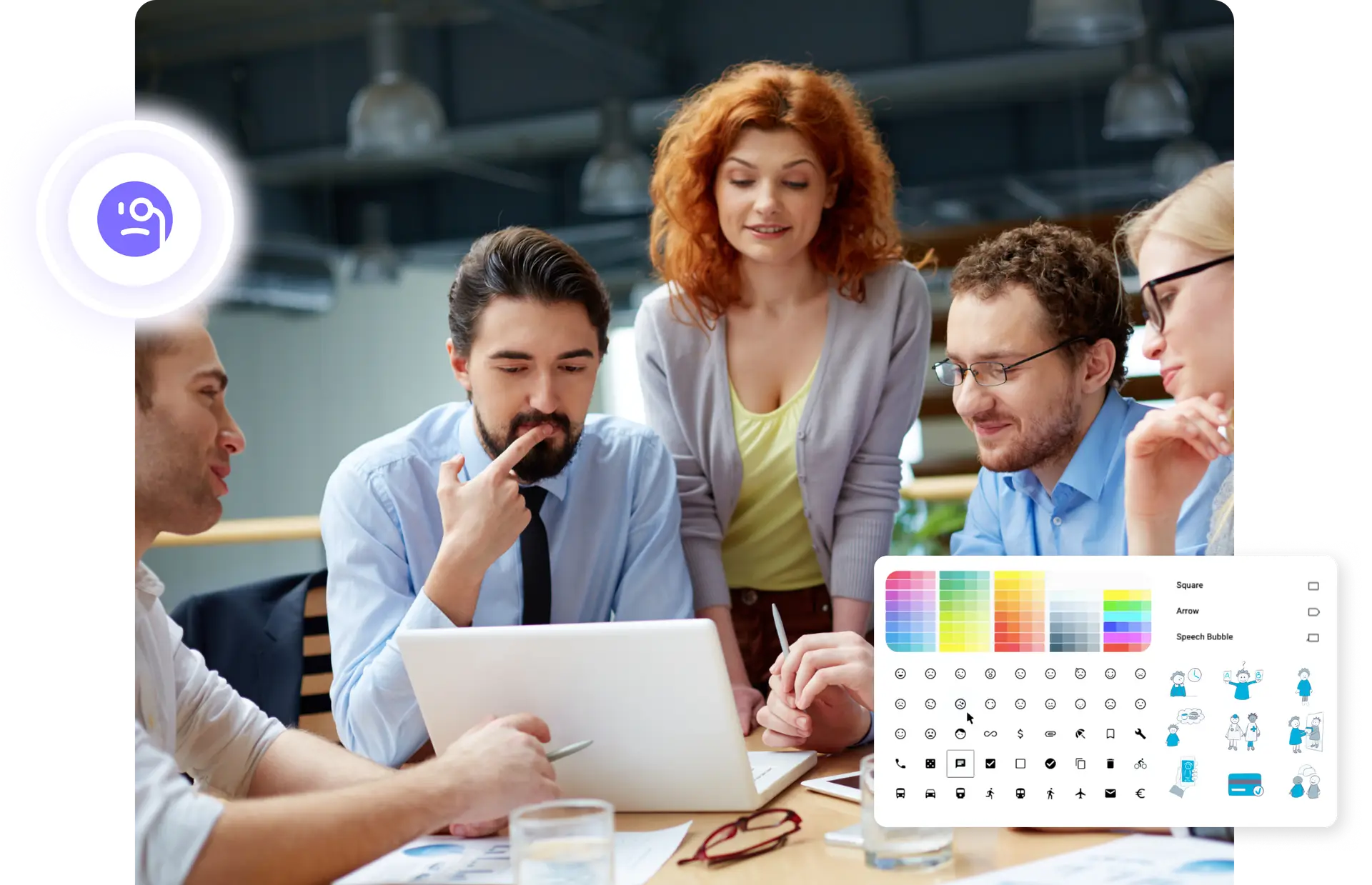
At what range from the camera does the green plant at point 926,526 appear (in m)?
1.78

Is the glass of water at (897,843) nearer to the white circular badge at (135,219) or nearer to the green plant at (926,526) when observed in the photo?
the green plant at (926,526)

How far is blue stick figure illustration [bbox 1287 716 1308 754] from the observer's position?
1.51 metres

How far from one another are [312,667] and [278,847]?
570mm

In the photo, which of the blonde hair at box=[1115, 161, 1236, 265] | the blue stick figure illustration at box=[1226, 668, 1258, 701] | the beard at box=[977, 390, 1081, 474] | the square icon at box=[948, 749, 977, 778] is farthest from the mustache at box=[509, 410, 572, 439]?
the blue stick figure illustration at box=[1226, 668, 1258, 701]

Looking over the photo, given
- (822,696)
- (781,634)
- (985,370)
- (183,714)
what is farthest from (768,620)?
(183,714)

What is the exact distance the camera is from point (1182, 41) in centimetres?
170

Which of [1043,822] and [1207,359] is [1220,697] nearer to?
[1043,822]

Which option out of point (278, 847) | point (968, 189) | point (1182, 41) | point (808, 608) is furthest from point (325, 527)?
point (1182, 41)

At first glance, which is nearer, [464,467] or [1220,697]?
[1220,697]

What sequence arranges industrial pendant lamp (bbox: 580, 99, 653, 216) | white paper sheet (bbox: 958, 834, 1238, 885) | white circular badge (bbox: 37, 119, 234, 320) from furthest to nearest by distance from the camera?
1. industrial pendant lamp (bbox: 580, 99, 653, 216)
2. white circular badge (bbox: 37, 119, 234, 320)
3. white paper sheet (bbox: 958, 834, 1238, 885)

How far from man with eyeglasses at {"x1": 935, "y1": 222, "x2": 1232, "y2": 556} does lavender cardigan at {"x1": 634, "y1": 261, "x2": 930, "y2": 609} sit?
0.10 meters

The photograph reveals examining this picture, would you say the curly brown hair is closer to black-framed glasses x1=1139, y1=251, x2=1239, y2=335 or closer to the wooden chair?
black-framed glasses x1=1139, y1=251, x2=1239, y2=335

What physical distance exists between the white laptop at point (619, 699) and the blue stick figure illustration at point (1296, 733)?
0.58 meters

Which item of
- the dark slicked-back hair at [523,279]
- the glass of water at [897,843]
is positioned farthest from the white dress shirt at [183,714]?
the glass of water at [897,843]
